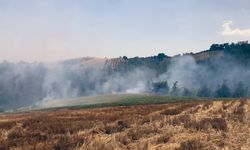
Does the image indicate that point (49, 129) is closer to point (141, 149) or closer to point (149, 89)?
point (141, 149)

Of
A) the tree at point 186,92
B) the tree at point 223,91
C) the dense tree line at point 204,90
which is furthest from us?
the tree at point 186,92

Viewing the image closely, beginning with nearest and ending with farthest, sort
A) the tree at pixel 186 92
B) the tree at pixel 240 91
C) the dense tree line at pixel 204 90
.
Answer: the tree at pixel 240 91, the dense tree line at pixel 204 90, the tree at pixel 186 92

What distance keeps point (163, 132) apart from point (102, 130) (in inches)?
163

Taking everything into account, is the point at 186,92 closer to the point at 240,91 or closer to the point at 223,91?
the point at 223,91

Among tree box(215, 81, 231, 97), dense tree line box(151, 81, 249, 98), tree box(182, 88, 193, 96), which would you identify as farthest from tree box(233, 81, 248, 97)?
tree box(182, 88, 193, 96)

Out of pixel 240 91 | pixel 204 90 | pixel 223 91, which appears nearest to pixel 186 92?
pixel 204 90

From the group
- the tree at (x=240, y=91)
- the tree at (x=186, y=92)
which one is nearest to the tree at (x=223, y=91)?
the tree at (x=240, y=91)

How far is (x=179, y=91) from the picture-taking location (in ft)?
566

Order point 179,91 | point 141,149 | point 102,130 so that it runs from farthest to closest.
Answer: point 179,91
point 102,130
point 141,149

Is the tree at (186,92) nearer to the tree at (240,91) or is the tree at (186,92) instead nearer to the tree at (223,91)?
the tree at (223,91)

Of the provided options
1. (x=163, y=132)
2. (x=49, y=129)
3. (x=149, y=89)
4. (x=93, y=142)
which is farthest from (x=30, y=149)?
(x=149, y=89)

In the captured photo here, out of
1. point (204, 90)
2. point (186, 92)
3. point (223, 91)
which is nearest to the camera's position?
point (223, 91)

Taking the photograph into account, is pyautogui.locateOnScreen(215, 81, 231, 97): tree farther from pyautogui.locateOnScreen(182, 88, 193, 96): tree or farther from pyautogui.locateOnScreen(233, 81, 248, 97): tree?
Answer: pyautogui.locateOnScreen(182, 88, 193, 96): tree

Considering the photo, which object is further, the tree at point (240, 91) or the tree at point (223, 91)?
the tree at point (223, 91)
